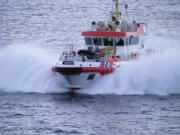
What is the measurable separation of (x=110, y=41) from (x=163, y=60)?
424 cm

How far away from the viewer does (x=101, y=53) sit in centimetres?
4578

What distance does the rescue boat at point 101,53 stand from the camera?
44.0 m

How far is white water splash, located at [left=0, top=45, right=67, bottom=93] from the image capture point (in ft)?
149

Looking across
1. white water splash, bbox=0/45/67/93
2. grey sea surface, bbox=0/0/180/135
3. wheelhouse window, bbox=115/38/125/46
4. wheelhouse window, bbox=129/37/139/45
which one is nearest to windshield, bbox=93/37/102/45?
wheelhouse window, bbox=115/38/125/46

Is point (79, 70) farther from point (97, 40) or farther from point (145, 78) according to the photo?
point (145, 78)

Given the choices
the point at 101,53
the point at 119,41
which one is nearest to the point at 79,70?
the point at 101,53

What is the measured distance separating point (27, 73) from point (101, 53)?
225 inches

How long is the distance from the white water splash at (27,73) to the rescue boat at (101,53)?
1.20 metres

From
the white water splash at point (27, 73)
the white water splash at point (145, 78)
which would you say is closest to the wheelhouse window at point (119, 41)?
the white water splash at point (145, 78)

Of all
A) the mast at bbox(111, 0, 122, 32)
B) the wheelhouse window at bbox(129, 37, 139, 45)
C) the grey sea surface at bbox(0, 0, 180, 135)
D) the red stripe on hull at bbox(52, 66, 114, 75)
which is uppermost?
the mast at bbox(111, 0, 122, 32)

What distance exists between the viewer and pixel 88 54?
45094 millimetres

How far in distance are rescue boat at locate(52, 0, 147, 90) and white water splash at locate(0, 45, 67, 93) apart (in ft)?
→ 3.93

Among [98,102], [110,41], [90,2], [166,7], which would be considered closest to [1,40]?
[110,41]

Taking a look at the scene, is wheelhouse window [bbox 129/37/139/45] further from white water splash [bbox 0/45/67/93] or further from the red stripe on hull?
white water splash [bbox 0/45/67/93]
